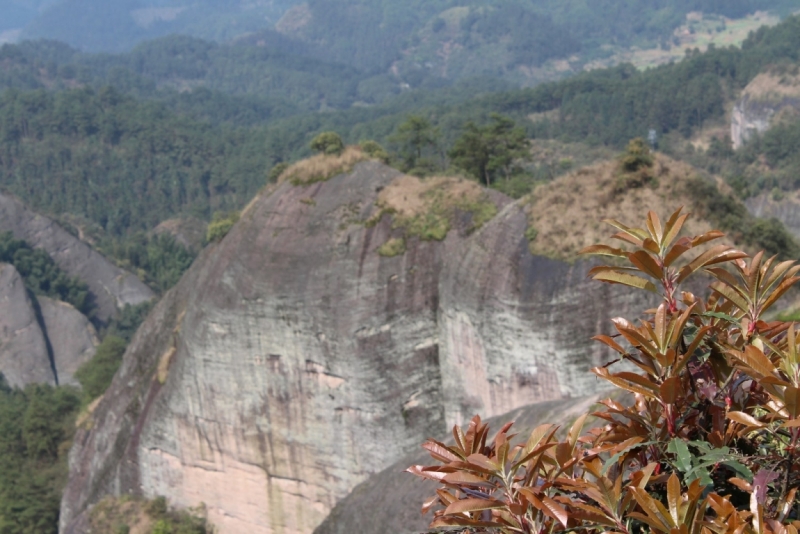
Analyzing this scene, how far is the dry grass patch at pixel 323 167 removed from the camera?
2206 cm

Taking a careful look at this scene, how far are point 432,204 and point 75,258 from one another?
72206 millimetres

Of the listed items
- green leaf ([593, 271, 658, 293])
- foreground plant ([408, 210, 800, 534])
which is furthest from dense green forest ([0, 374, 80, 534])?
green leaf ([593, 271, 658, 293])

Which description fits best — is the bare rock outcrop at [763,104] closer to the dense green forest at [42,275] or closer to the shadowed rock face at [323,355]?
the dense green forest at [42,275]

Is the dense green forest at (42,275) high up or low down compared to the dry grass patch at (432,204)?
down

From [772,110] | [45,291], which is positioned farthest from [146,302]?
[772,110]

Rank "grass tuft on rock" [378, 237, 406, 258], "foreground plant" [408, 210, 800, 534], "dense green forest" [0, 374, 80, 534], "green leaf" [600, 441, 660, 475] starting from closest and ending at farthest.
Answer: "foreground plant" [408, 210, 800, 534]
"green leaf" [600, 441, 660, 475]
"grass tuft on rock" [378, 237, 406, 258]
"dense green forest" [0, 374, 80, 534]

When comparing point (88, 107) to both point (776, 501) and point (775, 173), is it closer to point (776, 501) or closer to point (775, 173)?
point (775, 173)

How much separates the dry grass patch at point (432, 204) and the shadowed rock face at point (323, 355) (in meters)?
0.33

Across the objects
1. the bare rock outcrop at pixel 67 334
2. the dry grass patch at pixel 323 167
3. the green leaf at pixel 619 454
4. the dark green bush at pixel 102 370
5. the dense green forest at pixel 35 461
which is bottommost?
the bare rock outcrop at pixel 67 334

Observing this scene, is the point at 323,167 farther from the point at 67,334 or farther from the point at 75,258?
the point at 75,258

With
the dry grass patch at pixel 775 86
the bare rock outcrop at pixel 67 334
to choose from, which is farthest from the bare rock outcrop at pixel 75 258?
the dry grass patch at pixel 775 86

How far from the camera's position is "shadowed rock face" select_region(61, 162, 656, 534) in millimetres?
18438

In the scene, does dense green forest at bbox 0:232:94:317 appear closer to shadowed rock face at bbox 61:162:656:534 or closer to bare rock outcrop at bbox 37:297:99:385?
bare rock outcrop at bbox 37:297:99:385

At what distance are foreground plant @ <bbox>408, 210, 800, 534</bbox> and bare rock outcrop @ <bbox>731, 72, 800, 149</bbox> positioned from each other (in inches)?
3881
